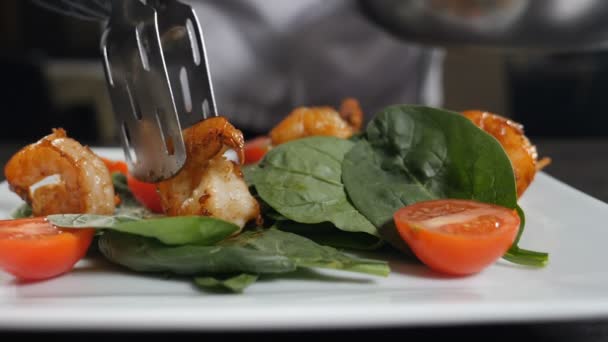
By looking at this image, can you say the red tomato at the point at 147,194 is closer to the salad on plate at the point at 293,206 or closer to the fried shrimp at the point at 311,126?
the salad on plate at the point at 293,206

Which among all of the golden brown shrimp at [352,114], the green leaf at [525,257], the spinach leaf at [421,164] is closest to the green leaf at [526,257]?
the green leaf at [525,257]

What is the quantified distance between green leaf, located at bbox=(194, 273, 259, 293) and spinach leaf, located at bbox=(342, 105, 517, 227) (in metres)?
0.33

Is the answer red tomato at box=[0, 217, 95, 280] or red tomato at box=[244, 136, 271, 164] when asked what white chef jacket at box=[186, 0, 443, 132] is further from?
red tomato at box=[0, 217, 95, 280]

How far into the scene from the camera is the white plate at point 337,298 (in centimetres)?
86

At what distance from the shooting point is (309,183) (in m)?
1.41

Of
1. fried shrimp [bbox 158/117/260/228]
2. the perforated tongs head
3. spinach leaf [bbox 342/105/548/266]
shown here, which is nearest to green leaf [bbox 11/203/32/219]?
the perforated tongs head

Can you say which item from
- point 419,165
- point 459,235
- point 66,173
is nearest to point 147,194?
point 66,173

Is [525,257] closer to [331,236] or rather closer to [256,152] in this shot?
[331,236]

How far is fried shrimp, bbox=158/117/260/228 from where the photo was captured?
1250mm

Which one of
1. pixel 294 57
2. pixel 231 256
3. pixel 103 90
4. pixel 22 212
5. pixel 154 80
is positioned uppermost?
pixel 154 80

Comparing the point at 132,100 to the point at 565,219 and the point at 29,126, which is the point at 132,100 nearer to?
the point at 565,219

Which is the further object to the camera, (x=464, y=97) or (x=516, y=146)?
(x=464, y=97)

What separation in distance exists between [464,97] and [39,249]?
6132 millimetres

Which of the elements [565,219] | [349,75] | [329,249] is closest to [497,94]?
[349,75]
